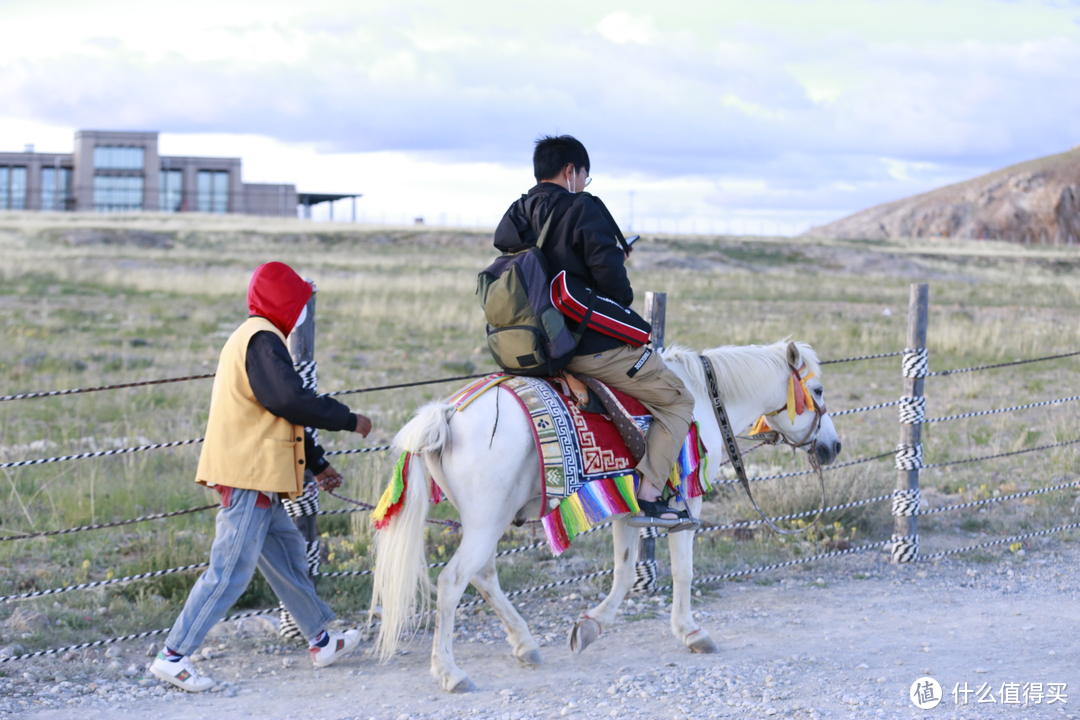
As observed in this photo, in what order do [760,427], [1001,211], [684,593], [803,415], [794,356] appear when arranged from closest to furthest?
[684,593]
[794,356]
[803,415]
[760,427]
[1001,211]

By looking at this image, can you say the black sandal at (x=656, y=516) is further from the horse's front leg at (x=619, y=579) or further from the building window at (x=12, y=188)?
the building window at (x=12, y=188)

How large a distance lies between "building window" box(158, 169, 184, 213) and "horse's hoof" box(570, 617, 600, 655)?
80.2 metres

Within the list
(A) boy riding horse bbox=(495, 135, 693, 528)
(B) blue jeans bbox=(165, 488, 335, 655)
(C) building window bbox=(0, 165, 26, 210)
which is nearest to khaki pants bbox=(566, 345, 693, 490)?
(A) boy riding horse bbox=(495, 135, 693, 528)

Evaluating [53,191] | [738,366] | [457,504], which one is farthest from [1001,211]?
[457,504]

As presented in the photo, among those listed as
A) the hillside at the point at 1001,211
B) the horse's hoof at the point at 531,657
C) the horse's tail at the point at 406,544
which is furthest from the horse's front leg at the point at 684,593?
the hillside at the point at 1001,211

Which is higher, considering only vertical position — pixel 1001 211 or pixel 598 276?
pixel 1001 211

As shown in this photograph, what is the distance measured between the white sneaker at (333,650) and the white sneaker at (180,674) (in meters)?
0.56

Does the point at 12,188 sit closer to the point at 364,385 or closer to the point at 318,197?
the point at 318,197

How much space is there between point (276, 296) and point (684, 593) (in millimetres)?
2696

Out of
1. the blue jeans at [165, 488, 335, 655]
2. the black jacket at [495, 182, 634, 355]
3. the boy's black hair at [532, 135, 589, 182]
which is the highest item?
the boy's black hair at [532, 135, 589, 182]

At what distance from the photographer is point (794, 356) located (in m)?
5.52

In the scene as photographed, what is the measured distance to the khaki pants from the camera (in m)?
4.71

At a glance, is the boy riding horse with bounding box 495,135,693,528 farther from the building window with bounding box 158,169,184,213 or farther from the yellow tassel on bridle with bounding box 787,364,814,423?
the building window with bounding box 158,169,184,213

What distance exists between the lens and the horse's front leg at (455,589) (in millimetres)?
4449
